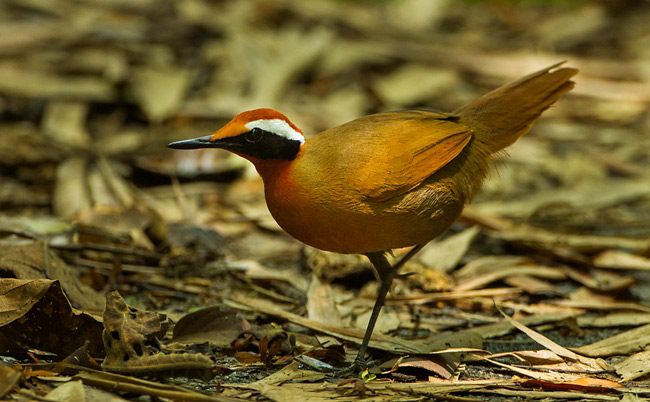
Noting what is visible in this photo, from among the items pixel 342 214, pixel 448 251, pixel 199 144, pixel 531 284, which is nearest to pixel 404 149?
pixel 342 214

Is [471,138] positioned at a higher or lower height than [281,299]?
higher

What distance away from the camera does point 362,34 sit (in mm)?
8375

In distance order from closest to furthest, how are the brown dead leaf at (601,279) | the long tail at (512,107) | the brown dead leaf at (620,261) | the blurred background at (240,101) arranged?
the long tail at (512,107), the brown dead leaf at (601,279), the brown dead leaf at (620,261), the blurred background at (240,101)

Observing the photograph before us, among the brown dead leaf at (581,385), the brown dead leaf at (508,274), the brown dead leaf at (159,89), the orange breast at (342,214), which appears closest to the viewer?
the brown dead leaf at (581,385)

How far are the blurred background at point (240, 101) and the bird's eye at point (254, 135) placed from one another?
133 centimetres

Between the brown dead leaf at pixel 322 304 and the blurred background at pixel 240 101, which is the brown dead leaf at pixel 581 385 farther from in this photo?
the blurred background at pixel 240 101

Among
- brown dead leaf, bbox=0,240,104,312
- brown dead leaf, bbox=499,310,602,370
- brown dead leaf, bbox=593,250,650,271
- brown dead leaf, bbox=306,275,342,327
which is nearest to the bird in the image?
brown dead leaf, bbox=306,275,342,327

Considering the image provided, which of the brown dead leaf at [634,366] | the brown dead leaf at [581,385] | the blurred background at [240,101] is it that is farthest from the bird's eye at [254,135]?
the brown dead leaf at [634,366]

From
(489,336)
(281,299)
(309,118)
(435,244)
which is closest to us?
(489,336)

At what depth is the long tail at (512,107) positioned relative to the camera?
4.18 m

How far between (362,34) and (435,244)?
12.3 feet

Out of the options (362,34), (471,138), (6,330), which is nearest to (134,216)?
(6,330)

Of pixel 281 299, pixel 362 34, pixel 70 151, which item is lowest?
pixel 281 299

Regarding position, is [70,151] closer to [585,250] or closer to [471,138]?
[471,138]
